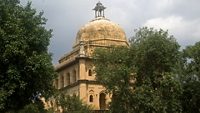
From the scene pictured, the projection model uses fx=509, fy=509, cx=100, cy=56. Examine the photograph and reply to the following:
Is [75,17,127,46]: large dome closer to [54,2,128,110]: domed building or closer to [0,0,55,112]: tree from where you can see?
[54,2,128,110]: domed building

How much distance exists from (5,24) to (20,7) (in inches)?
88.3

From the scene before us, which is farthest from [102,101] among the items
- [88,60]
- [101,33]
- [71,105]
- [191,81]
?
[191,81]

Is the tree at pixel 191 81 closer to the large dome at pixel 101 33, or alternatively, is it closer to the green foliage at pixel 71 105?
the green foliage at pixel 71 105

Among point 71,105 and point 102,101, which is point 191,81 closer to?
point 71,105

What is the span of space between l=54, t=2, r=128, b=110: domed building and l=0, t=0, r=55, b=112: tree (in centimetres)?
2791

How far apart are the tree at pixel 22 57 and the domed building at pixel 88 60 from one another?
27.9m

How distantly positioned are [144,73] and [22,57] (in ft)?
43.1

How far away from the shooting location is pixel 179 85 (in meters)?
37.8

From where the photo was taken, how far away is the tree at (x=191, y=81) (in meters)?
40.1

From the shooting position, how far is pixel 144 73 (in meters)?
39.0

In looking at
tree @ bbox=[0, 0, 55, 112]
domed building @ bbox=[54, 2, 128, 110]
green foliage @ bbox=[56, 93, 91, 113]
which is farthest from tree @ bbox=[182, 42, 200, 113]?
domed building @ bbox=[54, 2, 128, 110]

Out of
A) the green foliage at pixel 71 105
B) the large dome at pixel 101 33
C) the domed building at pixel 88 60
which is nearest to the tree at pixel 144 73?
the green foliage at pixel 71 105

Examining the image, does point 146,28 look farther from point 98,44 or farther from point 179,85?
point 98,44

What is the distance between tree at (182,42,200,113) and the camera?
40062mm
